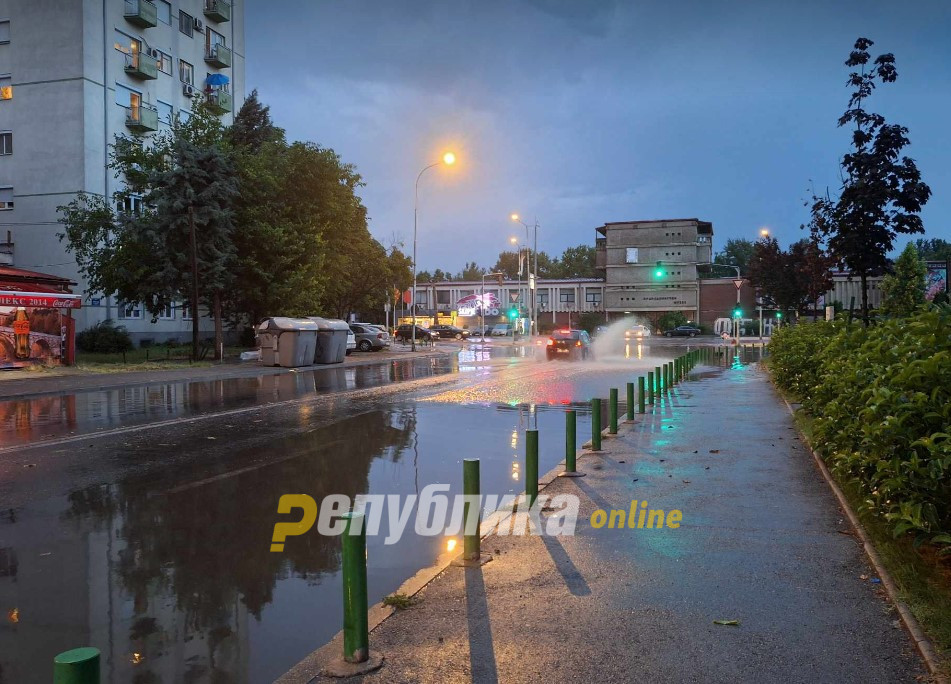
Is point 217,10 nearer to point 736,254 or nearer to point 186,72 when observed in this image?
point 186,72

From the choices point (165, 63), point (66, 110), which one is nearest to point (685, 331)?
Answer: point (165, 63)

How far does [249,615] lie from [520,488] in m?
4.29

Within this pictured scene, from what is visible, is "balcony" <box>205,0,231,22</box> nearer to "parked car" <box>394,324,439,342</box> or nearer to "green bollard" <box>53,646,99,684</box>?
"parked car" <box>394,324,439,342</box>

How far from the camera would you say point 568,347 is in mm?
35688

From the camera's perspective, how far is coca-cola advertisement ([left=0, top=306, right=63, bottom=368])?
2409 cm

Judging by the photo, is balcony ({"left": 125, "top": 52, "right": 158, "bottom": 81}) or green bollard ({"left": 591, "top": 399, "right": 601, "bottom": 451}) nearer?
green bollard ({"left": 591, "top": 399, "right": 601, "bottom": 451})

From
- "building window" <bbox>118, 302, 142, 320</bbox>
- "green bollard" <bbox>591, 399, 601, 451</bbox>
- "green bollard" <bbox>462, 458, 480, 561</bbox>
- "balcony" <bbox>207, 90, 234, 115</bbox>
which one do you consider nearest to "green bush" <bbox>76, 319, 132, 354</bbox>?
"building window" <bbox>118, 302, 142, 320</bbox>

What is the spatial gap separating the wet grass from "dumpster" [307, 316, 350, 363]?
26.8 m

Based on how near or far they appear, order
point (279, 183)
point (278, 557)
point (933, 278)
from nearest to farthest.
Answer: point (278, 557) < point (933, 278) < point (279, 183)

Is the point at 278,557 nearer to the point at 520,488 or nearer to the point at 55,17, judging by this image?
the point at 520,488

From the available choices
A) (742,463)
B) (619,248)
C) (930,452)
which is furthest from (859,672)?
(619,248)

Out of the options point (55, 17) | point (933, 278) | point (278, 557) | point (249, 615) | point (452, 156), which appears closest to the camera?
point (249, 615)

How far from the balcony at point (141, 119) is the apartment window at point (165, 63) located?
3498 mm

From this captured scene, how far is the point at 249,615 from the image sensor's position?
4910 mm
